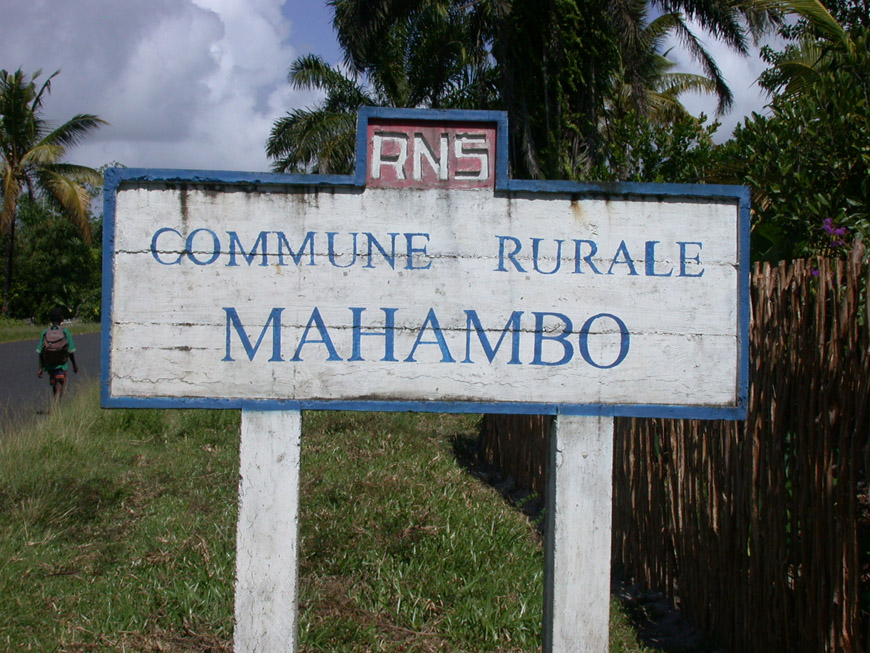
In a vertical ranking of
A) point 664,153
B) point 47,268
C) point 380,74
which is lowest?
point 664,153

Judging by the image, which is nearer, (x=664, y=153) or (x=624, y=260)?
(x=624, y=260)

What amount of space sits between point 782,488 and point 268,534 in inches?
83.6

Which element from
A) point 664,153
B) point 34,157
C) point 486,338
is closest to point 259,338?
point 486,338

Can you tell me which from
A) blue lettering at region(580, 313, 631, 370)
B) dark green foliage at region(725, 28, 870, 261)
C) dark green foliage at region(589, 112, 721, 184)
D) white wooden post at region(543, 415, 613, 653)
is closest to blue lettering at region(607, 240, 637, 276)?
blue lettering at region(580, 313, 631, 370)

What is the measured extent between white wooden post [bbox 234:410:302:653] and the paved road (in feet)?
22.9

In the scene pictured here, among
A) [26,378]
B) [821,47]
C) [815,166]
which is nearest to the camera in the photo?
[815,166]

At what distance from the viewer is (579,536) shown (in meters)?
2.63

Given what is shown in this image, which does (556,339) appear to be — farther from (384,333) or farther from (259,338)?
(259,338)

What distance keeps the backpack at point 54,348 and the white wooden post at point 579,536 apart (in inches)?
338

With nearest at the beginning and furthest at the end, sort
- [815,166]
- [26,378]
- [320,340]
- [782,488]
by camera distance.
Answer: [320,340] < [782,488] < [815,166] < [26,378]

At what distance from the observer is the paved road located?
1030cm

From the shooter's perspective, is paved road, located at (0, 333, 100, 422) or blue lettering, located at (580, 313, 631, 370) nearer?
blue lettering, located at (580, 313, 631, 370)

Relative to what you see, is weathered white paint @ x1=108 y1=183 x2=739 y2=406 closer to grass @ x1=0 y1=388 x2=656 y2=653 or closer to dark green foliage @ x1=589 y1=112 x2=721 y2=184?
grass @ x1=0 y1=388 x2=656 y2=653

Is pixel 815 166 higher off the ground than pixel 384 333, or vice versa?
pixel 815 166
